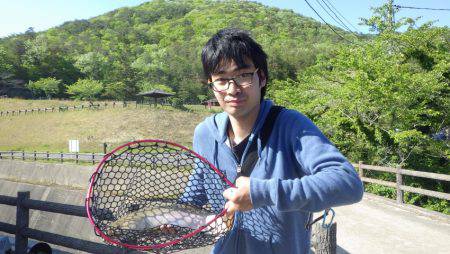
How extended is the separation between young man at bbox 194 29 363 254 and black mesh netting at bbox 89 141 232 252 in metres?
0.09

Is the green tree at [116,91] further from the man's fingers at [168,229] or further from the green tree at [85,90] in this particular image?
the man's fingers at [168,229]

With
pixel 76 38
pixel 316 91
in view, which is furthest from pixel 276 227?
pixel 76 38

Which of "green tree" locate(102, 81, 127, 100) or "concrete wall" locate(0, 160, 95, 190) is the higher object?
"green tree" locate(102, 81, 127, 100)

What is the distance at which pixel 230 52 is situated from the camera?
1.58 metres

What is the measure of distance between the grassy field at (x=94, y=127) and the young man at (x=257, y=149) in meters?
31.4

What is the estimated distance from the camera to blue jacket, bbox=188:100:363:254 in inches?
50.3

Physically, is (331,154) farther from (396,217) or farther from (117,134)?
(117,134)

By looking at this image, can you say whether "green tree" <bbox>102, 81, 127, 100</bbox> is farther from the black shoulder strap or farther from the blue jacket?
the black shoulder strap

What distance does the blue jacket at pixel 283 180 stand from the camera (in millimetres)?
1277

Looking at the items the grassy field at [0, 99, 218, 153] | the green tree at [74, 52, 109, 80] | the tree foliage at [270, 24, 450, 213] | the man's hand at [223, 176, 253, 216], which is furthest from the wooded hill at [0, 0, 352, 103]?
the man's hand at [223, 176, 253, 216]

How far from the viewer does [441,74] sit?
11664 millimetres

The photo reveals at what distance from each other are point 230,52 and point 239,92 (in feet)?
0.54

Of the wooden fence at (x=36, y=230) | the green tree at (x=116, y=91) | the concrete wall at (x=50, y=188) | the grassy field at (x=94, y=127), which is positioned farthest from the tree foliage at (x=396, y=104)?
the green tree at (x=116, y=91)

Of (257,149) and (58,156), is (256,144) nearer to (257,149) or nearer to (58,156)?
(257,149)
